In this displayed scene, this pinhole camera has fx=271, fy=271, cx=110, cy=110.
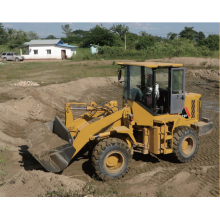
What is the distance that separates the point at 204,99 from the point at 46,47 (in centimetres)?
3172

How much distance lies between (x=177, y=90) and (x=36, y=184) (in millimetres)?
3908

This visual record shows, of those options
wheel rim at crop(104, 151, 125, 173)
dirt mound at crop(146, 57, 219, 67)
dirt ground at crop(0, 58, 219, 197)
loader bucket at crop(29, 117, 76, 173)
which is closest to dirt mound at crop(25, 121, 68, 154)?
loader bucket at crop(29, 117, 76, 173)

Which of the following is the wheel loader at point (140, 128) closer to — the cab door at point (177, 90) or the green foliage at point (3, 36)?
the cab door at point (177, 90)

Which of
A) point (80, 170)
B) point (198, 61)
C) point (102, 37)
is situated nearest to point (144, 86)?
point (80, 170)

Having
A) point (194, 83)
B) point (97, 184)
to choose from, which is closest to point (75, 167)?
point (97, 184)

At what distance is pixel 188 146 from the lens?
7.17 metres

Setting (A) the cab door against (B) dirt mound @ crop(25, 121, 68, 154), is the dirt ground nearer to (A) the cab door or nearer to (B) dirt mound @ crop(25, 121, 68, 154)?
(B) dirt mound @ crop(25, 121, 68, 154)

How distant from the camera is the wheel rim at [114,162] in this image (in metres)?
6.18

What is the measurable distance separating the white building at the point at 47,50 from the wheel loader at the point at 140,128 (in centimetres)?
3682

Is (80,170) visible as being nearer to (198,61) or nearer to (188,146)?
(188,146)

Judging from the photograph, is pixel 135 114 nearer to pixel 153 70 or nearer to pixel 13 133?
pixel 153 70

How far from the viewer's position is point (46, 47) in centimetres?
4216

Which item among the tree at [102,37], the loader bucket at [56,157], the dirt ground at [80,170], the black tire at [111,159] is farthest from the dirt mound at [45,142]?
the tree at [102,37]

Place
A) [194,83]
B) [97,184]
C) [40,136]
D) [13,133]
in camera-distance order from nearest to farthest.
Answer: [97,184] < [40,136] < [13,133] < [194,83]
